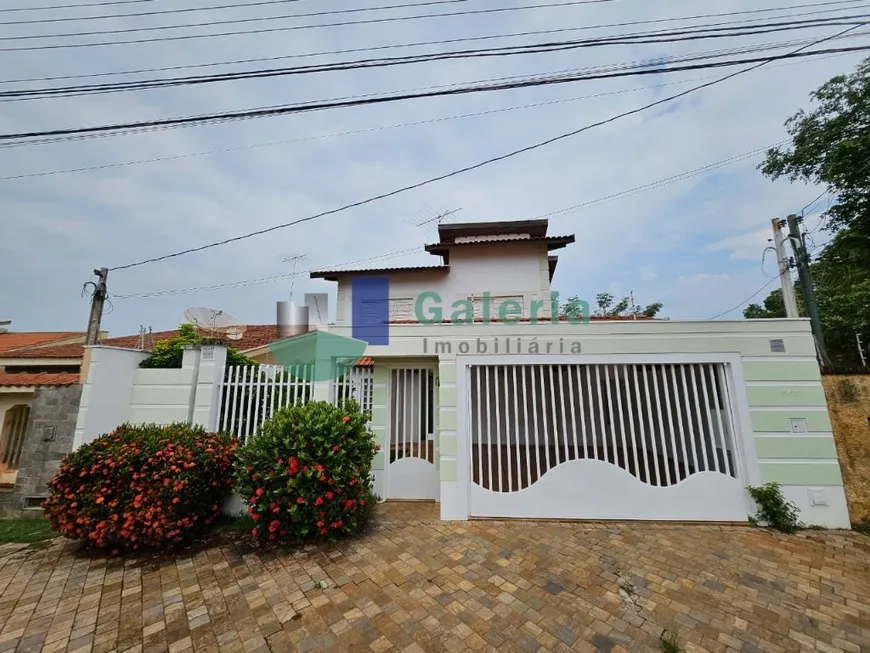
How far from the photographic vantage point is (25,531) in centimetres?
454

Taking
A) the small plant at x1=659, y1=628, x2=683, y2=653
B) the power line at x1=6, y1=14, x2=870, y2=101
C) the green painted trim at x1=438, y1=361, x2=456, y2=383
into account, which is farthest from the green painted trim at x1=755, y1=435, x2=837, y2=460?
the power line at x1=6, y1=14, x2=870, y2=101

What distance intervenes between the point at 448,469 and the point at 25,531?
243 inches

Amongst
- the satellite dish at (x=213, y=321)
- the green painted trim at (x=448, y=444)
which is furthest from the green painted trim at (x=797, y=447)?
the satellite dish at (x=213, y=321)

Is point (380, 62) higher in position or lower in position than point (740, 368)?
higher

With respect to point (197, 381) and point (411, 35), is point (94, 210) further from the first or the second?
point (411, 35)

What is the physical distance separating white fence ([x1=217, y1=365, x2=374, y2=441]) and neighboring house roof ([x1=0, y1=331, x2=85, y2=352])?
11.4m

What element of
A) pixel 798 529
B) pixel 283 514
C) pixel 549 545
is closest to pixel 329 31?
pixel 283 514

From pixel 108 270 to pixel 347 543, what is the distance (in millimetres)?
8162

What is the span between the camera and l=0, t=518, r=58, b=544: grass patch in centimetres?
427

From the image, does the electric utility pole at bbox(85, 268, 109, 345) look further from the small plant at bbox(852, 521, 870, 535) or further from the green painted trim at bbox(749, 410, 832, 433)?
the small plant at bbox(852, 521, 870, 535)

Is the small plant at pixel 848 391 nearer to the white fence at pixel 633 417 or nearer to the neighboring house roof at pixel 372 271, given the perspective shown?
the white fence at pixel 633 417

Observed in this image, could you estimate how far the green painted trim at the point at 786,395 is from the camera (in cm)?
444

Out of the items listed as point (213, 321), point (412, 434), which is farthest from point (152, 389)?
point (412, 434)

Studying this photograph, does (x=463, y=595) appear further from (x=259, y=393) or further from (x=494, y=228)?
(x=494, y=228)
